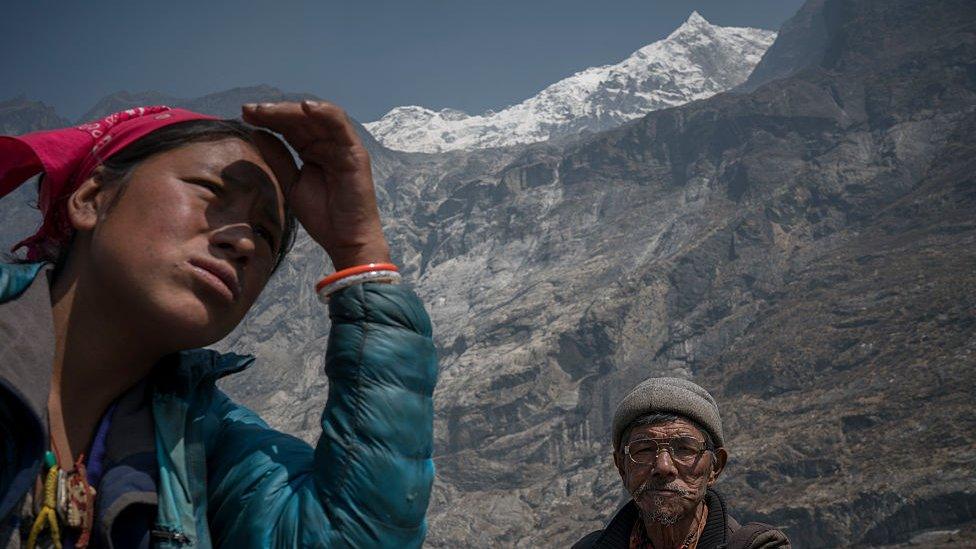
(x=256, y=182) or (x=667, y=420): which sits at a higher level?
(x=256, y=182)

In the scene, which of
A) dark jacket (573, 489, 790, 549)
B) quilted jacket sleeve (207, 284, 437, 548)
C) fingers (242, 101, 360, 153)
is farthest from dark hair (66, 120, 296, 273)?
dark jacket (573, 489, 790, 549)

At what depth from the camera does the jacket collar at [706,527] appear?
340 centimetres

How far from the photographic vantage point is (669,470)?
3.59 meters

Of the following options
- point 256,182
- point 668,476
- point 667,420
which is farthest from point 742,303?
point 256,182

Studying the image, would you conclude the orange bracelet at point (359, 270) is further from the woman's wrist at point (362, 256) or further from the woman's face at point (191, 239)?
the woman's face at point (191, 239)

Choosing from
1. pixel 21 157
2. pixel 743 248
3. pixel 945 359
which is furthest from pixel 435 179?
pixel 21 157

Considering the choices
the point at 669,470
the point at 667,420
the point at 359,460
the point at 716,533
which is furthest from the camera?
the point at 667,420

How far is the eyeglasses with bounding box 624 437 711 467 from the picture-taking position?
144 inches

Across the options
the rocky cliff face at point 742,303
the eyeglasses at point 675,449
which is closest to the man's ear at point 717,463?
the eyeglasses at point 675,449

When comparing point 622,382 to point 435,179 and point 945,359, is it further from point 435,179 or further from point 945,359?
point 435,179

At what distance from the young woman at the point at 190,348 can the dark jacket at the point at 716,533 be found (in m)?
2.37

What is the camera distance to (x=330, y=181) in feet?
5.03

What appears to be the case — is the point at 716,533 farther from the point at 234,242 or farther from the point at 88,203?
the point at 88,203

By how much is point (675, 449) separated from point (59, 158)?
118 inches
